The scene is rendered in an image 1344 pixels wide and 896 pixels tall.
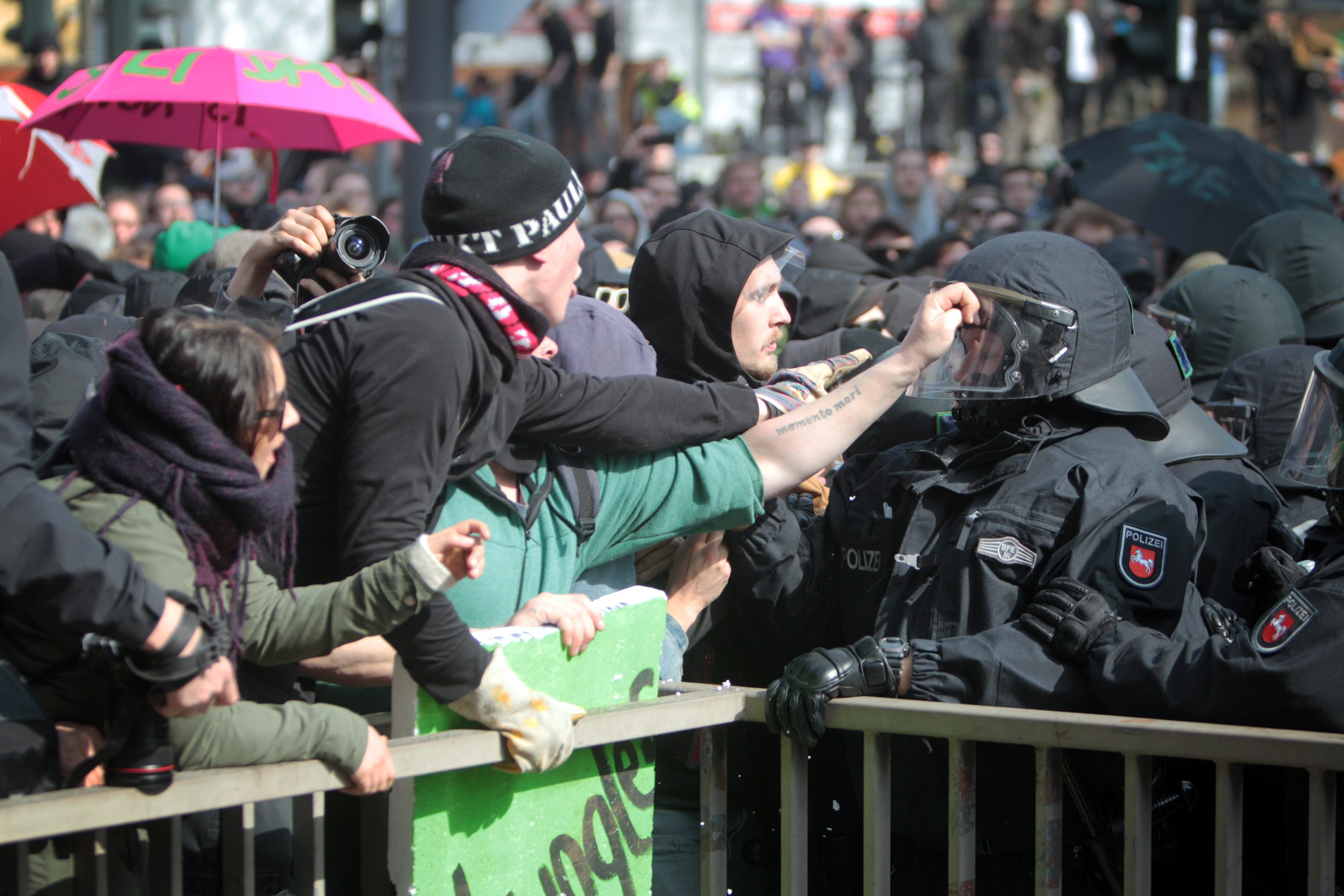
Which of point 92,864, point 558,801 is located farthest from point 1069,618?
point 92,864

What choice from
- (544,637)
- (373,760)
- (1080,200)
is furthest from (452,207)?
(1080,200)

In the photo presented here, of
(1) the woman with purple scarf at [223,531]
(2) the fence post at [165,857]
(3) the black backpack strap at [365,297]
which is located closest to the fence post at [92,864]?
(2) the fence post at [165,857]

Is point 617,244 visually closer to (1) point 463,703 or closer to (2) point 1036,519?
(2) point 1036,519

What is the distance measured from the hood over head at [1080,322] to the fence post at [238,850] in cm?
199

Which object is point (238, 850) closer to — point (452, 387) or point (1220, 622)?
point (452, 387)

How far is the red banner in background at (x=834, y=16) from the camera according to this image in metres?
23.5

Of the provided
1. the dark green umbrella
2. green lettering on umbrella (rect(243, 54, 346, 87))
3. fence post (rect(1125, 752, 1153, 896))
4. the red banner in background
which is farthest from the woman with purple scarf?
the red banner in background

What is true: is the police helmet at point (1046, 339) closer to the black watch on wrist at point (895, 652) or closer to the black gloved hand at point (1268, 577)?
the black gloved hand at point (1268, 577)

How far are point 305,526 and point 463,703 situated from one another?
471 millimetres

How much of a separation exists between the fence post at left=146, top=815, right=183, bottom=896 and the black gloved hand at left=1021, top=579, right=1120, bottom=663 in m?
1.79

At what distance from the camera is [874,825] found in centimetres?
289

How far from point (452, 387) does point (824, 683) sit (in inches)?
41.0

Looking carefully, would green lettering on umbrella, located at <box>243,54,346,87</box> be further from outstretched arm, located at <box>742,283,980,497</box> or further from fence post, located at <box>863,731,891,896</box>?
fence post, located at <box>863,731,891,896</box>

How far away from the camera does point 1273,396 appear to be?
456 centimetres
